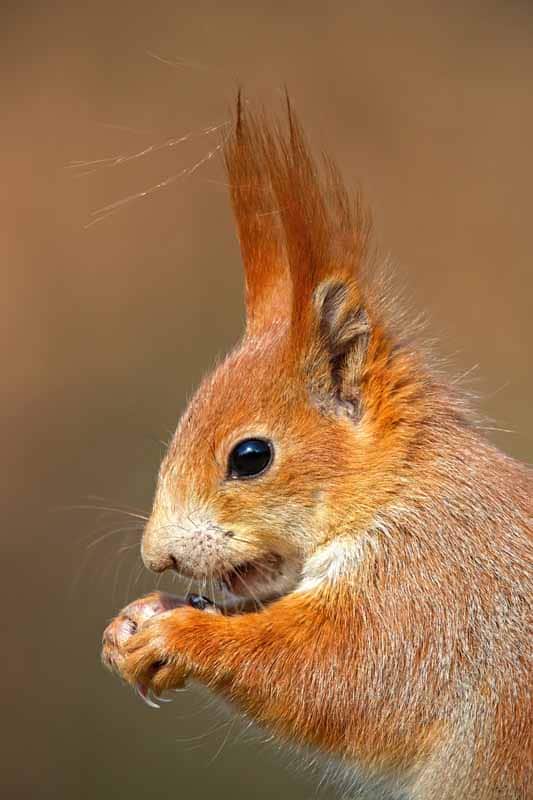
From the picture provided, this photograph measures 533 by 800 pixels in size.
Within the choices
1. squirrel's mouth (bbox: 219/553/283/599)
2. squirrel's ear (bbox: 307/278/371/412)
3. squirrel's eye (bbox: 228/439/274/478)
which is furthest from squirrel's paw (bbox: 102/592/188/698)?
squirrel's ear (bbox: 307/278/371/412)

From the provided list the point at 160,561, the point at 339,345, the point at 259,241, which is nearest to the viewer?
the point at 160,561

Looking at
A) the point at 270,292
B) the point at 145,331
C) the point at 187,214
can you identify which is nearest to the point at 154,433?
the point at 145,331

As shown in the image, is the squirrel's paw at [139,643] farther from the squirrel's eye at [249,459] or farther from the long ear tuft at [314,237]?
the long ear tuft at [314,237]

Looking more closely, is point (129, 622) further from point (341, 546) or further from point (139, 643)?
point (341, 546)

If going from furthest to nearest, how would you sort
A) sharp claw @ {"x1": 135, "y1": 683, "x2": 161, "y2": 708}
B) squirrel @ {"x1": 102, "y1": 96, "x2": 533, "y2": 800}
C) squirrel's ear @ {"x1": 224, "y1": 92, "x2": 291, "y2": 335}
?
squirrel's ear @ {"x1": 224, "y1": 92, "x2": 291, "y2": 335} < sharp claw @ {"x1": 135, "y1": 683, "x2": 161, "y2": 708} < squirrel @ {"x1": 102, "y1": 96, "x2": 533, "y2": 800}

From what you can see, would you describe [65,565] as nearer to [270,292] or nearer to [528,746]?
[270,292]

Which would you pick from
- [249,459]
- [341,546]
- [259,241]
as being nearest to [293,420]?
[249,459]

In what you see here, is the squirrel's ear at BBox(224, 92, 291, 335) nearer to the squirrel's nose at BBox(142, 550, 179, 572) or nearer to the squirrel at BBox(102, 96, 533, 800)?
the squirrel at BBox(102, 96, 533, 800)
